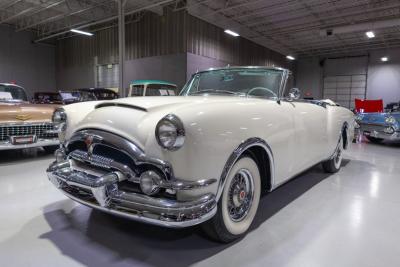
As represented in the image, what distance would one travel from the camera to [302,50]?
20266 mm

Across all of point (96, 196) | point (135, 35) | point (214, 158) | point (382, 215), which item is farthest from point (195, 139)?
point (135, 35)

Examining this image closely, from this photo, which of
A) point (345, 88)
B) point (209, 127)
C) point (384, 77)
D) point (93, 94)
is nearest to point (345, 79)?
point (345, 88)

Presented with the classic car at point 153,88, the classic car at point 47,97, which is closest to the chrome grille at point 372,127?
the classic car at point 153,88

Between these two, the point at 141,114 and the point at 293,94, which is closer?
the point at 141,114

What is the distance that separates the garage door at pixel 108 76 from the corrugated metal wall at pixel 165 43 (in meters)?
0.35

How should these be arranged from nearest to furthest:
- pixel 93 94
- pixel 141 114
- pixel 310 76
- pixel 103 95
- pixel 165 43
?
pixel 141 114 < pixel 93 94 < pixel 103 95 < pixel 165 43 < pixel 310 76

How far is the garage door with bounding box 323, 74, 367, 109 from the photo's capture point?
19.6 m

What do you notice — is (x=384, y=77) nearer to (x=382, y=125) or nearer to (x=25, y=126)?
(x=382, y=125)

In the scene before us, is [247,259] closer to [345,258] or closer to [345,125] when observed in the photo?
[345,258]

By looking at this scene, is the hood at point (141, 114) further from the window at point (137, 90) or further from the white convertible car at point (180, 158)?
the window at point (137, 90)

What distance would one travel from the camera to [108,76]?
16547 millimetres

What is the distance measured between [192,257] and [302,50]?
68.1 feet

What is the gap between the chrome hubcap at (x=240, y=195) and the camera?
209cm

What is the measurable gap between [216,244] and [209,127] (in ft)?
2.87
